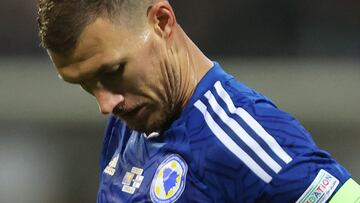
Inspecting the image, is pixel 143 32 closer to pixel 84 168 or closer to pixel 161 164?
pixel 161 164

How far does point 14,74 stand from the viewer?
9.62ft

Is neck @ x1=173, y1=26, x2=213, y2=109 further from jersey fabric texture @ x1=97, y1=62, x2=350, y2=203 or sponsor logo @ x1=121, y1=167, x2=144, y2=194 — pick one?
sponsor logo @ x1=121, y1=167, x2=144, y2=194

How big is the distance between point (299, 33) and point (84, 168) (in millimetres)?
866

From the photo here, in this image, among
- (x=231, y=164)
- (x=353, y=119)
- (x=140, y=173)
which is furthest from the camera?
(x=353, y=119)

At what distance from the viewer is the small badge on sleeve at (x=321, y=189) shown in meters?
1.03

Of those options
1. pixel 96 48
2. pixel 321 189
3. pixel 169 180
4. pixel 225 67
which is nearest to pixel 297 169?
pixel 321 189

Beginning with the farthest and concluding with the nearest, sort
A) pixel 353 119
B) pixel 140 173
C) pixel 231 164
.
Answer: pixel 353 119, pixel 140 173, pixel 231 164

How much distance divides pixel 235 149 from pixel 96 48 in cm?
22

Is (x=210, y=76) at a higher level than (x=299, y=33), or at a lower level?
higher

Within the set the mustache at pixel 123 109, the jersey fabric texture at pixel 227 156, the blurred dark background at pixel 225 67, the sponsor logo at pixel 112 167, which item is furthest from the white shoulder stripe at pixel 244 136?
the blurred dark background at pixel 225 67

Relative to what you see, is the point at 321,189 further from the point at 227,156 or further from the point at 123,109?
the point at 123,109

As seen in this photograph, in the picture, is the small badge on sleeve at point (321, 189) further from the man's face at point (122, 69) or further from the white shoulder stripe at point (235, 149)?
the man's face at point (122, 69)

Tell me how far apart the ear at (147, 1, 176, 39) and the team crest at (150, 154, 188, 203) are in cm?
17

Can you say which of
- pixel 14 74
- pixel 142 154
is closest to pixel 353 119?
pixel 14 74
